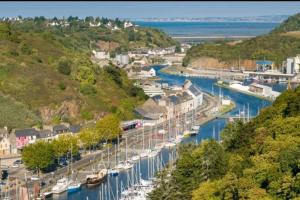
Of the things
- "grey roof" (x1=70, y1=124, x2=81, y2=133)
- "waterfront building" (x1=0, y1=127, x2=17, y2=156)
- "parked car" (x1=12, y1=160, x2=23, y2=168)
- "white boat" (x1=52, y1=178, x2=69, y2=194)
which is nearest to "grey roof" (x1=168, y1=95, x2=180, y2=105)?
"grey roof" (x1=70, y1=124, x2=81, y2=133)

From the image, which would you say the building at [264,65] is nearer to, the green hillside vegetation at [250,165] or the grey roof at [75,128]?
the grey roof at [75,128]

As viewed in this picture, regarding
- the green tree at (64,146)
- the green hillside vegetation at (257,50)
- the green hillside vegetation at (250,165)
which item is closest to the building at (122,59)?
the green hillside vegetation at (257,50)

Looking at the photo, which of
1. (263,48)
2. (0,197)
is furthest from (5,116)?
(263,48)

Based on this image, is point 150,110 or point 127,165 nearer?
point 127,165

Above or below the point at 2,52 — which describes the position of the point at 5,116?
below

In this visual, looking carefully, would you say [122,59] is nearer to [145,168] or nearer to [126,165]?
[126,165]

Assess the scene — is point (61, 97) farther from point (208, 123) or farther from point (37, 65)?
point (208, 123)

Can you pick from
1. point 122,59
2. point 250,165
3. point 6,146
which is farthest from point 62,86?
point 122,59
